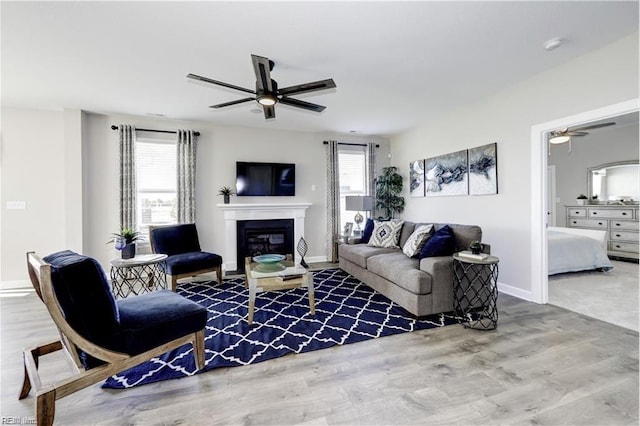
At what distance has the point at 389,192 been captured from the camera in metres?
5.71

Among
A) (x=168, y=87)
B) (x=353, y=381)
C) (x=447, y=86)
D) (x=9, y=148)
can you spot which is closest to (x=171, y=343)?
(x=353, y=381)

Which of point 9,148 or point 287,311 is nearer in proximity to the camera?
point 287,311

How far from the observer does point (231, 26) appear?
89.2 inches

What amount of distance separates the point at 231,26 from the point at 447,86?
260 centimetres

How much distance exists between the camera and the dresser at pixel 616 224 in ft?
16.9

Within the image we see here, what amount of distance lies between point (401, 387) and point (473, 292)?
5.29 ft

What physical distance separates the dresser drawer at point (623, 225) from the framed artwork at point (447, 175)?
12.1 feet

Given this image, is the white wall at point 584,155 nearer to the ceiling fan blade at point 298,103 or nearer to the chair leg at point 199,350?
the ceiling fan blade at point 298,103

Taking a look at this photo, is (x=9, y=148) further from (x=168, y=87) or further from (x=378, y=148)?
(x=378, y=148)

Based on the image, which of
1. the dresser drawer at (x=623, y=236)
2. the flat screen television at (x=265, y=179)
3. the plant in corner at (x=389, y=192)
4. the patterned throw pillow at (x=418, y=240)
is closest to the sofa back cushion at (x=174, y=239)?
the flat screen television at (x=265, y=179)

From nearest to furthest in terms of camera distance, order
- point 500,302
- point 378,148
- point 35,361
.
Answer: point 35,361, point 500,302, point 378,148

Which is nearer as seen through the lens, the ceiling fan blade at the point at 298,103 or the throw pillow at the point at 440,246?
the ceiling fan blade at the point at 298,103

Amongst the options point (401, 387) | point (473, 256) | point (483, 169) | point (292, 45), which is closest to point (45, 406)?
point (401, 387)

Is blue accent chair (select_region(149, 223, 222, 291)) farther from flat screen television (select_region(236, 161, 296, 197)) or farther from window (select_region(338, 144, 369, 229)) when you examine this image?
window (select_region(338, 144, 369, 229))
